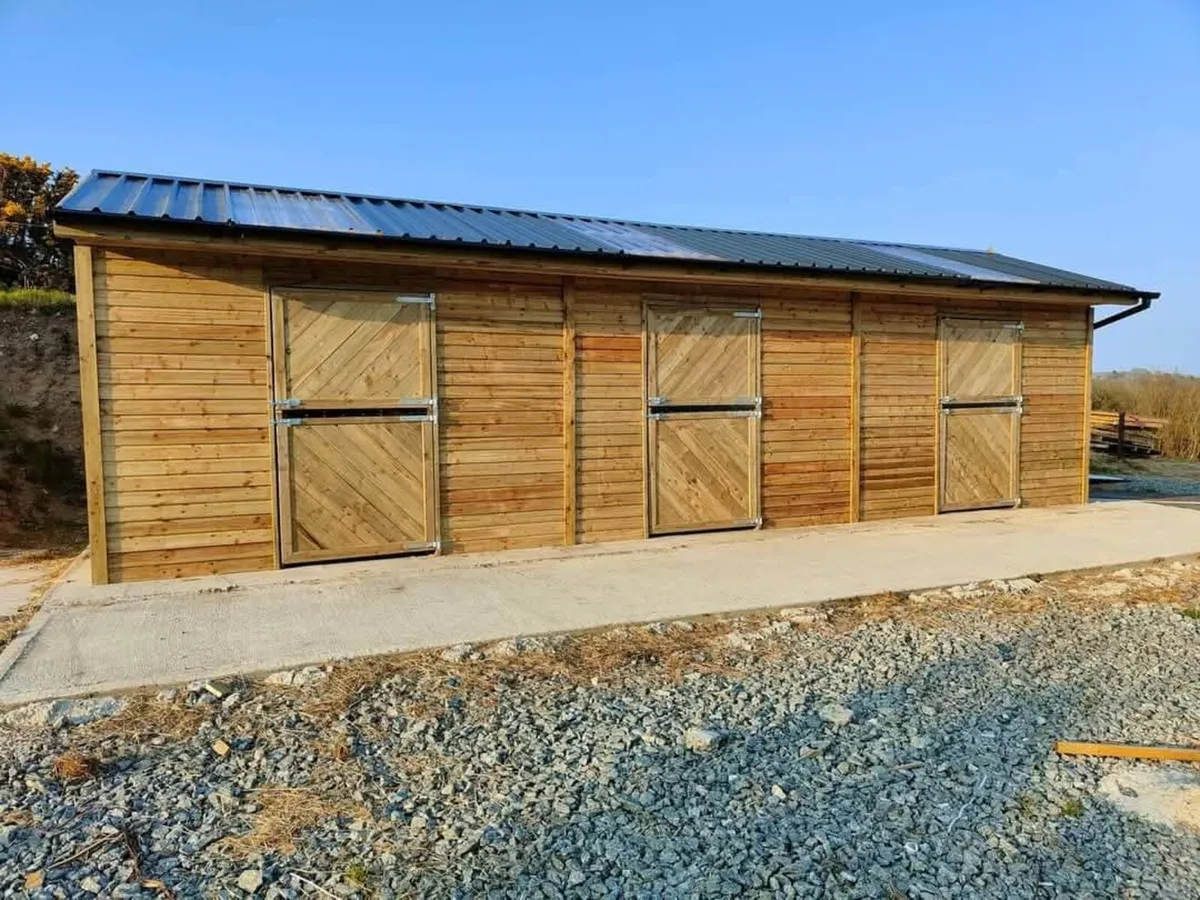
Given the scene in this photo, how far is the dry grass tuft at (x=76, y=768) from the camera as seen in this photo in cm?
284

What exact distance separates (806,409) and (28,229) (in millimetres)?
17382

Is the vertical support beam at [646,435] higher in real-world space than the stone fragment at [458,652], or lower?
higher

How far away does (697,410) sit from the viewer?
25.1ft

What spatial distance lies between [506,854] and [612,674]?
161cm

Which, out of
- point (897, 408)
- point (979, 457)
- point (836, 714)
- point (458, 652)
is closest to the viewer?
point (836, 714)

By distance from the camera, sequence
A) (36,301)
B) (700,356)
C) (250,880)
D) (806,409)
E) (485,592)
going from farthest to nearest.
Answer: (36,301), (806,409), (700,356), (485,592), (250,880)

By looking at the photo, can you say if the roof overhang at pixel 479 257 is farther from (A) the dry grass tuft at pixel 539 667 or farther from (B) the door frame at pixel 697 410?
(A) the dry grass tuft at pixel 539 667

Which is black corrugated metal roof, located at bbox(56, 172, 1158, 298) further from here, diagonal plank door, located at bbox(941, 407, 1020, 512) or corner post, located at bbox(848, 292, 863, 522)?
diagonal plank door, located at bbox(941, 407, 1020, 512)

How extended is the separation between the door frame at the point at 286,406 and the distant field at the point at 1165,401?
18.0 m

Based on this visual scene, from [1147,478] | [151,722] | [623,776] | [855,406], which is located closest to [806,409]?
[855,406]

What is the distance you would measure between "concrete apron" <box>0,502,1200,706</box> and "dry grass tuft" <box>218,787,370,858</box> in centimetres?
129

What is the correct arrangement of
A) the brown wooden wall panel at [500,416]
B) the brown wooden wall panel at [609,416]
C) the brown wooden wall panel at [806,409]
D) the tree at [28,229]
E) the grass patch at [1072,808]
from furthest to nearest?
the tree at [28,229] → the brown wooden wall panel at [806,409] → the brown wooden wall panel at [609,416] → the brown wooden wall panel at [500,416] → the grass patch at [1072,808]

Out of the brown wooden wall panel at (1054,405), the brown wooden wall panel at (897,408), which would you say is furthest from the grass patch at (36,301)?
the brown wooden wall panel at (1054,405)

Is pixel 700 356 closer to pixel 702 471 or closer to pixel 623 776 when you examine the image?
pixel 702 471
